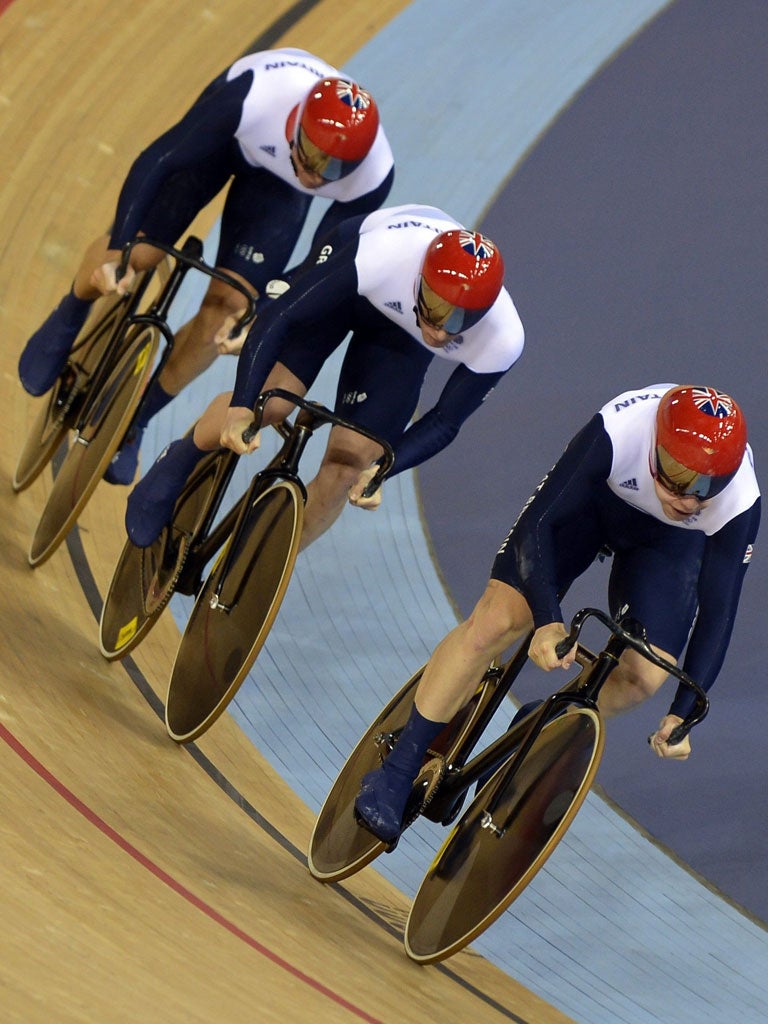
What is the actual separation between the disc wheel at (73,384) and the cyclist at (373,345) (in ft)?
2.21

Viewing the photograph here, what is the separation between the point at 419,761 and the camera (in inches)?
141

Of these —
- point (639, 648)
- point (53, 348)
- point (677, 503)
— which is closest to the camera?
point (639, 648)

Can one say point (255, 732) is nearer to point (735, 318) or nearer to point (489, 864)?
point (489, 864)

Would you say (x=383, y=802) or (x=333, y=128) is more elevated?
(x=333, y=128)

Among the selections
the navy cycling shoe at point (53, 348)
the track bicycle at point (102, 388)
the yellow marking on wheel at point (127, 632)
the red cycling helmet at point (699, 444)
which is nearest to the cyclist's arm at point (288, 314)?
the track bicycle at point (102, 388)

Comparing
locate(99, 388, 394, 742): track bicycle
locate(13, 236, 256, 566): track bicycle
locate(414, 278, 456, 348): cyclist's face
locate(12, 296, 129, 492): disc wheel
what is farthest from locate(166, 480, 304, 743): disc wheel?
locate(12, 296, 129, 492): disc wheel

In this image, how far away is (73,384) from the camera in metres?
4.75

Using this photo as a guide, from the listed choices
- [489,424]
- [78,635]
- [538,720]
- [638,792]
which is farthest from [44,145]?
[538,720]

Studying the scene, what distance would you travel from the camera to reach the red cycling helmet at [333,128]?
158 inches

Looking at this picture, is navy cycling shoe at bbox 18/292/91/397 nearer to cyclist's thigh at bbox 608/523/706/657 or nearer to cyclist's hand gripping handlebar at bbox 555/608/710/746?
cyclist's thigh at bbox 608/523/706/657

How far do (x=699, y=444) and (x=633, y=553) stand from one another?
452mm

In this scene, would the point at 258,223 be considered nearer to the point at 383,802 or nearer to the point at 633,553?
the point at 633,553

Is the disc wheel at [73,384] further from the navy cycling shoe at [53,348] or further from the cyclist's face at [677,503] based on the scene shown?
the cyclist's face at [677,503]

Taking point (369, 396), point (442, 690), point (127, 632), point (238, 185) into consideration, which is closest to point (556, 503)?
point (442, 690)
